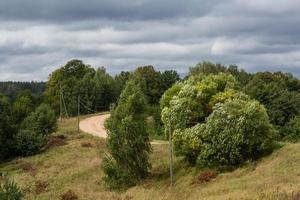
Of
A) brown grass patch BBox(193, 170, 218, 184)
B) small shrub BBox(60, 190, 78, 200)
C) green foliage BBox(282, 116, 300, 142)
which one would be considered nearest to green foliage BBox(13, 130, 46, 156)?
small shrub BBox(60, 190, 78, 200)

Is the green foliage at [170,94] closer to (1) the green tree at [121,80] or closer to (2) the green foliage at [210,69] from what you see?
(2) the green foliage at [210,69]

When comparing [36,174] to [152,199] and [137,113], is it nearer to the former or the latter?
[137,113]

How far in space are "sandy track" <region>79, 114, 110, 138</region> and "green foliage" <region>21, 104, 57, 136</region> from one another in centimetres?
601

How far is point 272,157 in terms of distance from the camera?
42688 mm

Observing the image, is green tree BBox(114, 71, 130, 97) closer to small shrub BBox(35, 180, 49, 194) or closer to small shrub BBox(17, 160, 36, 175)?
small shrub BBox(17, 160, 36, 175)

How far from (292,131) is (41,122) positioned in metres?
35.0

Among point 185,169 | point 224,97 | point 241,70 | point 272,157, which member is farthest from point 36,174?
point 241,70

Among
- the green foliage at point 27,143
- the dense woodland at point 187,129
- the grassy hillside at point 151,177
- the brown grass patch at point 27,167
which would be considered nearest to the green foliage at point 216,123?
the dense woodland at point 187,129

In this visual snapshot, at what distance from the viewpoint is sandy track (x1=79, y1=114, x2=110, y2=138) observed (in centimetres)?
7731

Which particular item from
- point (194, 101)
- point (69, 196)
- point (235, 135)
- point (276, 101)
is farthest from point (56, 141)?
point (235, 135)

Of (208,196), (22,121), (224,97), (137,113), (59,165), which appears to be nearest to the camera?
(208,196)

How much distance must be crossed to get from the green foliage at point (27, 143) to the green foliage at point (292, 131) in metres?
34.0

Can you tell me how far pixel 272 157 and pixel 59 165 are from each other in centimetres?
2570

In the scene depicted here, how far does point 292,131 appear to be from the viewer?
80.1m
